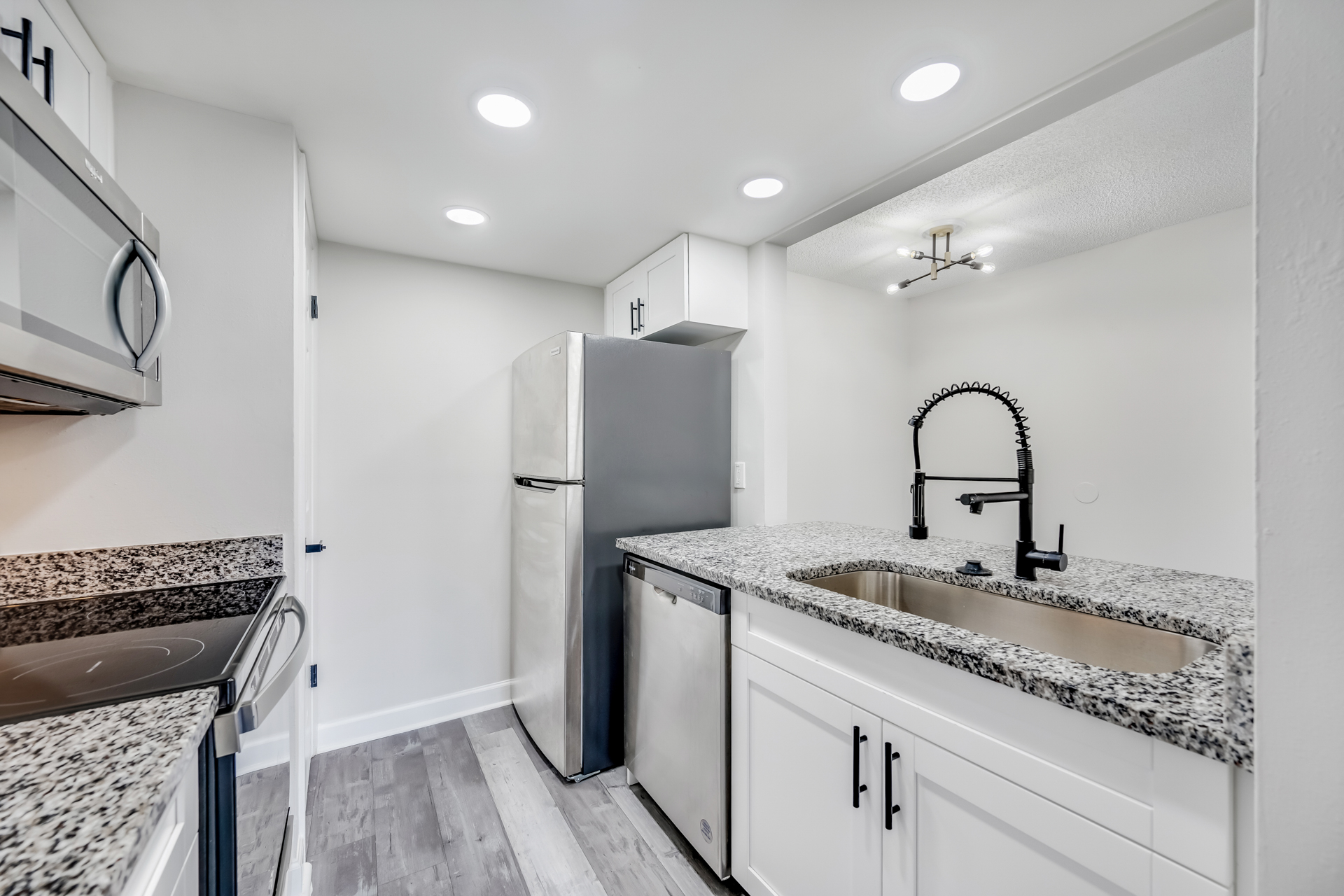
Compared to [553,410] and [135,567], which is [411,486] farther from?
[135,567]

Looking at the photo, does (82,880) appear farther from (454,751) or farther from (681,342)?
(681,342)

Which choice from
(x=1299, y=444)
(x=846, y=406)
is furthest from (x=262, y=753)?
(x=846, y=406)

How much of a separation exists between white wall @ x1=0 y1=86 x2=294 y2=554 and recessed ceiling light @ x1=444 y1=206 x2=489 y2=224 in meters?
0.61

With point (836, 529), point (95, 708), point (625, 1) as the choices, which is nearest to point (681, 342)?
point (836, 529)

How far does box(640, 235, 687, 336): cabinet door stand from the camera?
2287 millimetres

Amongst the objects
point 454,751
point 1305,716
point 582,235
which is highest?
point 582,235

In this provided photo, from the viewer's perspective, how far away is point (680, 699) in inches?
66.3

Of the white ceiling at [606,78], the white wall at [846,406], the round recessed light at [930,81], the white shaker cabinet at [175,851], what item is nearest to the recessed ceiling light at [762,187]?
the white ceiling at [606,78]

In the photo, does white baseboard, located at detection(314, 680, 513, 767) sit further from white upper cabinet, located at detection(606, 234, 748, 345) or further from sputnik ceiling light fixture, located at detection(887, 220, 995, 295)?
sputnik ceiling light fixture, located at detection(887, 220, 995, 295)

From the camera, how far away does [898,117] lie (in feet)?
4.96

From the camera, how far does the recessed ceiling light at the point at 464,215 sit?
80.2 inches

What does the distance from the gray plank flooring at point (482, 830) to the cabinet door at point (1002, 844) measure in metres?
0.83

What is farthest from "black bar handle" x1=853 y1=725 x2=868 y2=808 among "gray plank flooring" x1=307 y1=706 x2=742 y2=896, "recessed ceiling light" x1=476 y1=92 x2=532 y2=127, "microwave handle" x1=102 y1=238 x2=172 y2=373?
"recessed ceiling light" x1=476 y1=92 x2=532 y2=127

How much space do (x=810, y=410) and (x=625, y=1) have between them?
2876 mm
